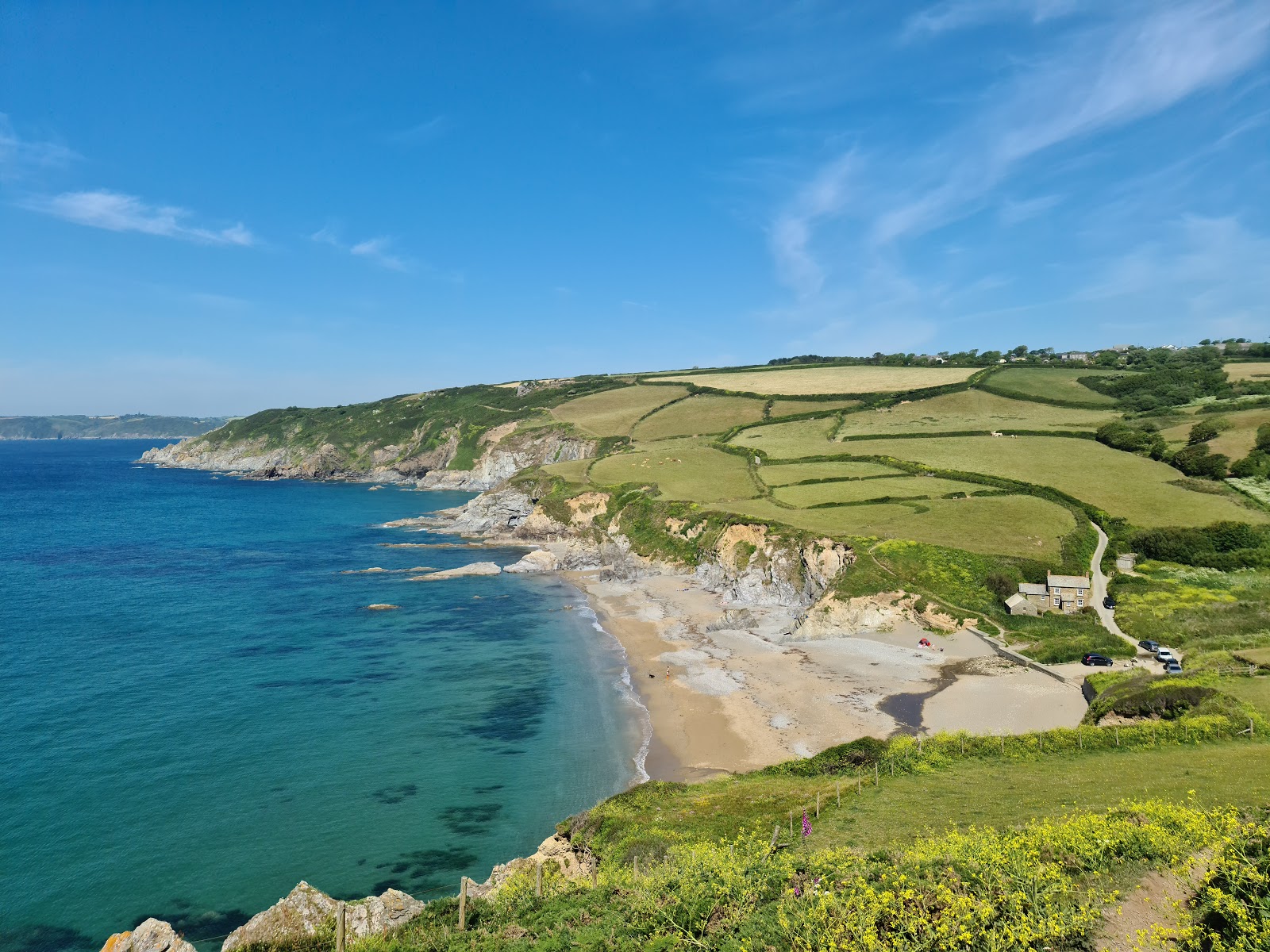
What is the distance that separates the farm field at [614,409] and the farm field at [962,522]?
8173cm

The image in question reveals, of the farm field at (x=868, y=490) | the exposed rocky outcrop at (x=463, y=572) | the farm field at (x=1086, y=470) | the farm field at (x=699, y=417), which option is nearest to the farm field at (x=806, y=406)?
the farm field at (x=699, y=417)

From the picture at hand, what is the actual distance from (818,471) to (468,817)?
76429 millimetres

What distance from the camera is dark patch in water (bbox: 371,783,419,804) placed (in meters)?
35.1

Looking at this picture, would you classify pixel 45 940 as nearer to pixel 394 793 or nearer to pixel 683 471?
pixel 394 793

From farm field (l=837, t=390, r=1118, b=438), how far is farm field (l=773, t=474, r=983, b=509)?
29327mm


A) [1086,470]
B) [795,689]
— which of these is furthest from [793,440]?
[795,689]

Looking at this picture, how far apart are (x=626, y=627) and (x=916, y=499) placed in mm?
39683

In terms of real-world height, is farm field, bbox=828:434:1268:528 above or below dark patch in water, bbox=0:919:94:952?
above

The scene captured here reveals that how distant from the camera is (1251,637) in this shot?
44875 mm

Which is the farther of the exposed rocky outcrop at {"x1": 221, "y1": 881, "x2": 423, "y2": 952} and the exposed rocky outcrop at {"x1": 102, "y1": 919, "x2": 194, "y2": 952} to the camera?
the exposed rocky outcrop at {"x1": 221, "y1": 881, "x2": 423, "y2": 952}

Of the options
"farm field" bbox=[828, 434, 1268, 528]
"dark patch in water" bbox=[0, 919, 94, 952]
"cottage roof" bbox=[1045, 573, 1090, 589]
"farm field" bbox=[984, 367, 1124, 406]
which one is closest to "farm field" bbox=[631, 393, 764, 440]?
"farm field" bbox=[828, 434, 1268, 528]

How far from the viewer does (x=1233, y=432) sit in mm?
88188

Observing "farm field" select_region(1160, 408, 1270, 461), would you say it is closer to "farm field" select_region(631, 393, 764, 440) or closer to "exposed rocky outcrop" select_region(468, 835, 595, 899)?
"farm field" select_region(631, 393, 764, 440)

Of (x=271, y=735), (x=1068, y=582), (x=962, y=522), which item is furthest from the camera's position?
(x=962, y=522)
